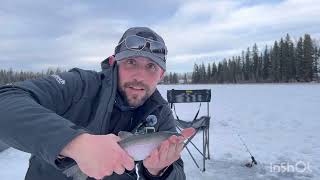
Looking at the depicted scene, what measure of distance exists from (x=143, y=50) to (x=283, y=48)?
235 feet

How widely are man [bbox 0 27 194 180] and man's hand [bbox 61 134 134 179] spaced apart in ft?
0.58

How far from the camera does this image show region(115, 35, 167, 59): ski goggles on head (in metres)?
2.40

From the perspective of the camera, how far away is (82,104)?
7.69 feet

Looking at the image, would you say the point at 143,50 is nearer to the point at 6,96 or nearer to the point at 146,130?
the point at 146,130

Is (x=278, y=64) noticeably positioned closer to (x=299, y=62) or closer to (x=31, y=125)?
(x=299, y=62)

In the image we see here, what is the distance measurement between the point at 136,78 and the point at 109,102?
21 centimetres

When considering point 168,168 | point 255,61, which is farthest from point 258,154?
point 255,61

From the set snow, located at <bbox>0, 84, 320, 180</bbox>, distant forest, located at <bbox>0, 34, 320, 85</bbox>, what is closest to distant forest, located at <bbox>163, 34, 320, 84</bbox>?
distant forest, located at <bbox>0, 34, 320, 85</bbox>

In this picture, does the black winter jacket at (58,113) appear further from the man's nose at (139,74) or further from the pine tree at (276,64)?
the pine tree at (276,64)

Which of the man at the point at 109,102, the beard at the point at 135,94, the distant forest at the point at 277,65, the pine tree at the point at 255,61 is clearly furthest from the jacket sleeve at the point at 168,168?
the pine tree at the point at 255,61

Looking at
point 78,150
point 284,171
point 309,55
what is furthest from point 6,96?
point 309,55

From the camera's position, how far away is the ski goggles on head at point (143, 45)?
2.40m

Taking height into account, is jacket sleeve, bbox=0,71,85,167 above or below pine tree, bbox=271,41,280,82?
below

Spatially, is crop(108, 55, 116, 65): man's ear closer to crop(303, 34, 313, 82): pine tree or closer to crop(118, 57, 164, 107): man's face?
crop(118, 57, 164, 107): man's face
